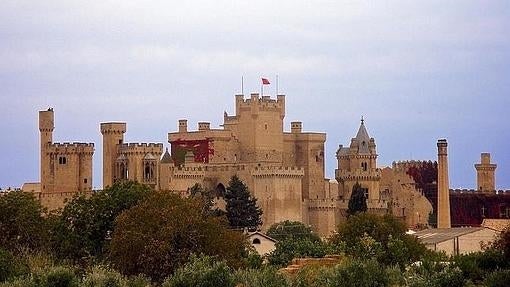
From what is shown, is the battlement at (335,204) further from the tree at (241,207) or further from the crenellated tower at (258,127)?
the tree at (241,207)

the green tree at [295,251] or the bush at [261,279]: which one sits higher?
the green tree at [295,251]

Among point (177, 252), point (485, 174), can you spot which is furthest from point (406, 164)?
point (177, 252)

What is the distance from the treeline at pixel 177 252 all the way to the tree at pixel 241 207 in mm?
23875

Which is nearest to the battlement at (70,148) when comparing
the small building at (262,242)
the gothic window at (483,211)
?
the small building at (262,242)

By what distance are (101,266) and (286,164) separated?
55.1 metres

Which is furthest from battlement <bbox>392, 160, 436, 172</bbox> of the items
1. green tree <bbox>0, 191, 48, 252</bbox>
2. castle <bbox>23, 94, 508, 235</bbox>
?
green tree <bbox>0, 191, 48, 252</bbox>

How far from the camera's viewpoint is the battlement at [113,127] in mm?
106062

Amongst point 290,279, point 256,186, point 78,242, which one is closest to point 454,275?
point 290,279

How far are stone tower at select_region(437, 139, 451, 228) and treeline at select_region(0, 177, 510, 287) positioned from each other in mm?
24078

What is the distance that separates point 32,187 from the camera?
362ft

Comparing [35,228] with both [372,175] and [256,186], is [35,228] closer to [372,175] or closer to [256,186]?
[256,186]

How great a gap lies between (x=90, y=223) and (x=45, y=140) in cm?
3724

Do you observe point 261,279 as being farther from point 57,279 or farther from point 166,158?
point 166,158

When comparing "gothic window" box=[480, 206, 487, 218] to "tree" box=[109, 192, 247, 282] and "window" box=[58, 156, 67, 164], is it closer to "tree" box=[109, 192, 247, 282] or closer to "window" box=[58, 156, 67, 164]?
"window" box=[58, 156, 67, 164]
